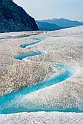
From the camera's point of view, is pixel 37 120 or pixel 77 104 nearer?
pixel 37 120

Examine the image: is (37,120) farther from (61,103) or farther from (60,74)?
(60,74)

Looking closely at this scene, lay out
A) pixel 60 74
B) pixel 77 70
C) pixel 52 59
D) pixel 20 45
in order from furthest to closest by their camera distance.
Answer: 1. pixel 20 45
2. pixel 52 59
3. pixel 77 70
4. pixel 60 74

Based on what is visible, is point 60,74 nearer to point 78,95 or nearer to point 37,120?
point 78,95

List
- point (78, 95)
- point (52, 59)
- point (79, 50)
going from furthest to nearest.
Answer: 1. point (79, 50)
2. point (52, 59)
3. point (78, 95)

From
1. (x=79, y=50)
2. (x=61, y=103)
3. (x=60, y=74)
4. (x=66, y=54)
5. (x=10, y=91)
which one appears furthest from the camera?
(x=79, y=50)

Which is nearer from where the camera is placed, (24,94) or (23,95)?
(23,95)

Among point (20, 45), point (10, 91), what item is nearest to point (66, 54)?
point (20, 45)

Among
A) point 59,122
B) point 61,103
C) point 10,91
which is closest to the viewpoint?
point 59,122

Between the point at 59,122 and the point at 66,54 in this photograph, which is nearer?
the point at 59,122

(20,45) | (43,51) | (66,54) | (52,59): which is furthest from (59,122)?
(20,45)
